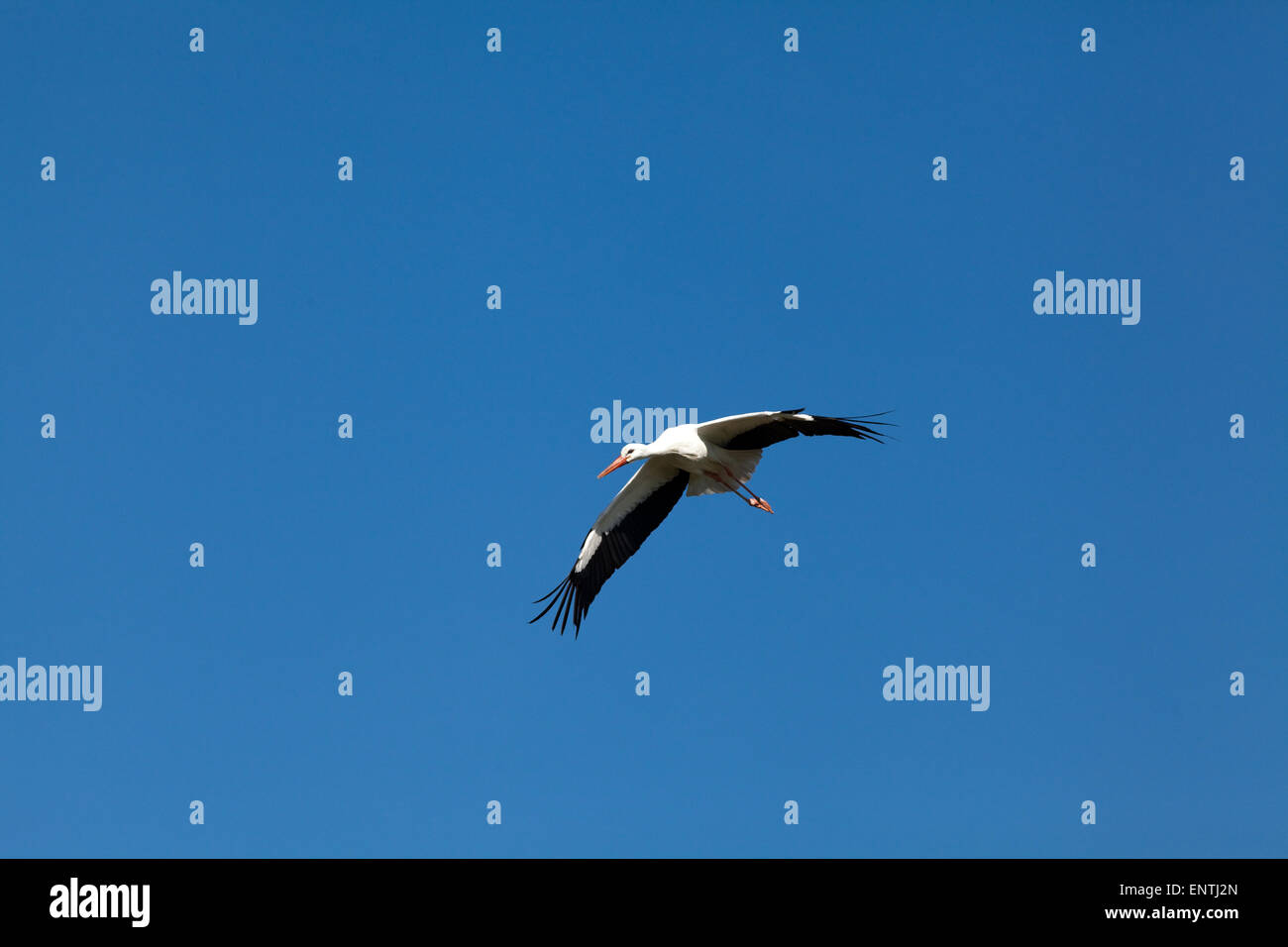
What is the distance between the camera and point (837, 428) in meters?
18.8

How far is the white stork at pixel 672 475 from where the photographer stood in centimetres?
1888

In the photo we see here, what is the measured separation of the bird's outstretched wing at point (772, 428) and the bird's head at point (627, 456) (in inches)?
35.3

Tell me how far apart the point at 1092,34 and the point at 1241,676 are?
1262cm

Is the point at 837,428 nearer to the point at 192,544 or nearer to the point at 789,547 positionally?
the point at 789,547

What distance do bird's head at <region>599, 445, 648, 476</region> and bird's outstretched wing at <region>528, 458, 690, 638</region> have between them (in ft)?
1.38

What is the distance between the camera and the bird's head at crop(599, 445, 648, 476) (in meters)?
19.6

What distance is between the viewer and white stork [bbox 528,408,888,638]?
1888 cm

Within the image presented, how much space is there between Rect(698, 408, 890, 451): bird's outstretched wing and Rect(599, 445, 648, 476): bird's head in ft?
2.95

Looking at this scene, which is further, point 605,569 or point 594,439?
point 594,439

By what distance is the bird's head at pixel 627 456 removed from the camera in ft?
64.2

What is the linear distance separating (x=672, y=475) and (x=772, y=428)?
7.15 feet
